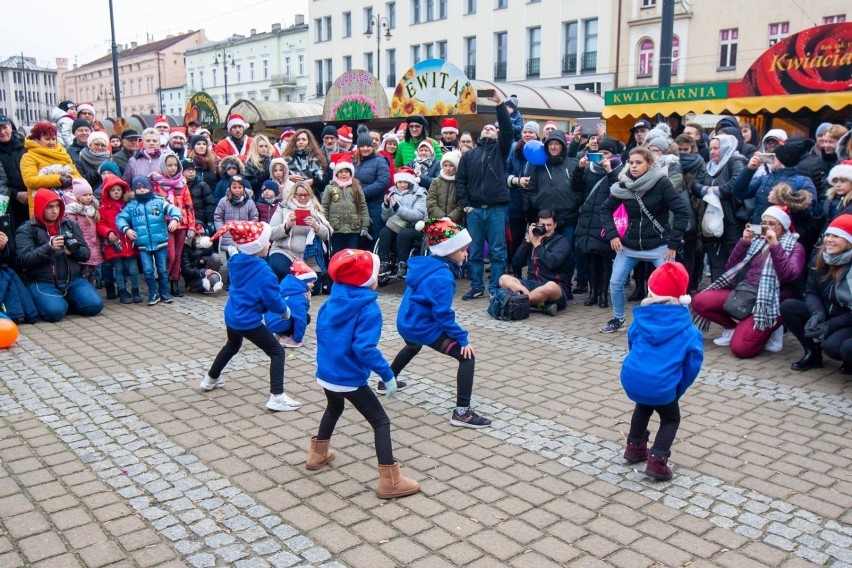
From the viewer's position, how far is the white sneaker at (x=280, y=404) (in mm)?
5559

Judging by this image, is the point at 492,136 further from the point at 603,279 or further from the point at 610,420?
the point at 610,420

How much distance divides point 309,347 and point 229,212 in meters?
3.15

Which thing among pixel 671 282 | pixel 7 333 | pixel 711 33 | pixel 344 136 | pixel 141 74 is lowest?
pixel 7 333

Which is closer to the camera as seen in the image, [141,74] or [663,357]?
[663,357]

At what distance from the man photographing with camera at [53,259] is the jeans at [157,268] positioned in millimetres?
Result: 765

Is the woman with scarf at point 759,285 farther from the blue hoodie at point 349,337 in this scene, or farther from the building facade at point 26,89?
the building facade at point 26,89

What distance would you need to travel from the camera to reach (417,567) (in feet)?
11.6

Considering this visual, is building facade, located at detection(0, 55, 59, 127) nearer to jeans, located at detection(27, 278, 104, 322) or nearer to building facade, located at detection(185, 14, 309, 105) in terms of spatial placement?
building facade, located at detection(185, 14, 309, 105)

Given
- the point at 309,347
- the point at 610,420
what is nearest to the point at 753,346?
the point at 610,420

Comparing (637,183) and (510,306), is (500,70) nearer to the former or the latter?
(510,306)

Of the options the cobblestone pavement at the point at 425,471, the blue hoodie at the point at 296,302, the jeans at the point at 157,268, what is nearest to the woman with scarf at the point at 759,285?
the cobblestone pavement at the point at 425,471

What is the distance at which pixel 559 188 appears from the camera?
920 centimetres

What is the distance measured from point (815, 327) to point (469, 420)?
Answer: 337cm

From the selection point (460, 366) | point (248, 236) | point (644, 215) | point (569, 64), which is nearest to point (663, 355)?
point (460, 366)
